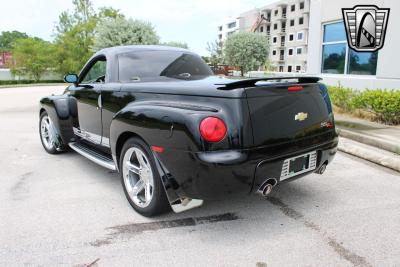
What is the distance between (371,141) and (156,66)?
13.3 feet

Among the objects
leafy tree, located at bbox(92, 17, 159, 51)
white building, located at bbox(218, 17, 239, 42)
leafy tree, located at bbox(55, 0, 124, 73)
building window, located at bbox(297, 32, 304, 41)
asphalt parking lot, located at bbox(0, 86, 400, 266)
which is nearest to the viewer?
asphalt parking lot, located at bbox(0, 86, 400, 266)

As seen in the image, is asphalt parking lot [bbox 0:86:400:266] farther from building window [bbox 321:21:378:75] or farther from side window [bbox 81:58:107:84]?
building window [bbox 321:21:378:75]

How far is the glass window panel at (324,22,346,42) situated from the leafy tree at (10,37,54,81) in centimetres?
3667

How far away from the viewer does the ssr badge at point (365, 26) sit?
30.8 ft

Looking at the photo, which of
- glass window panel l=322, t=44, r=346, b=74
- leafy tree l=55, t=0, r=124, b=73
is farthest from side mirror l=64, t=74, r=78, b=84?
leafy tree l=55, t=0, r=124, b=73

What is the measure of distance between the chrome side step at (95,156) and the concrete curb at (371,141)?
4.32m

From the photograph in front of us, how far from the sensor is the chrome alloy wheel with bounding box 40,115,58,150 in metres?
5.39

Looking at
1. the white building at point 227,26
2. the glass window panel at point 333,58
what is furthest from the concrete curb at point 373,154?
the white building at point 227,26

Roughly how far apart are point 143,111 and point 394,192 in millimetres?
2961

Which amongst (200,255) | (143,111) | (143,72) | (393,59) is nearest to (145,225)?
(200,255)

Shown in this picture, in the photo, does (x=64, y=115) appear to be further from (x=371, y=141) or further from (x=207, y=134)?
(x=371, y=141)

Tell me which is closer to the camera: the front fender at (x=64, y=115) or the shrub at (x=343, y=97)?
the front fender at (x=64, y=115)

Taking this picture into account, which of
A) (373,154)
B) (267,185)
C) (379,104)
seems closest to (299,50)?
(379,104)

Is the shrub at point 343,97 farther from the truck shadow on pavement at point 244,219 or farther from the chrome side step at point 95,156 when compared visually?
the chrome side step at point 95,156
